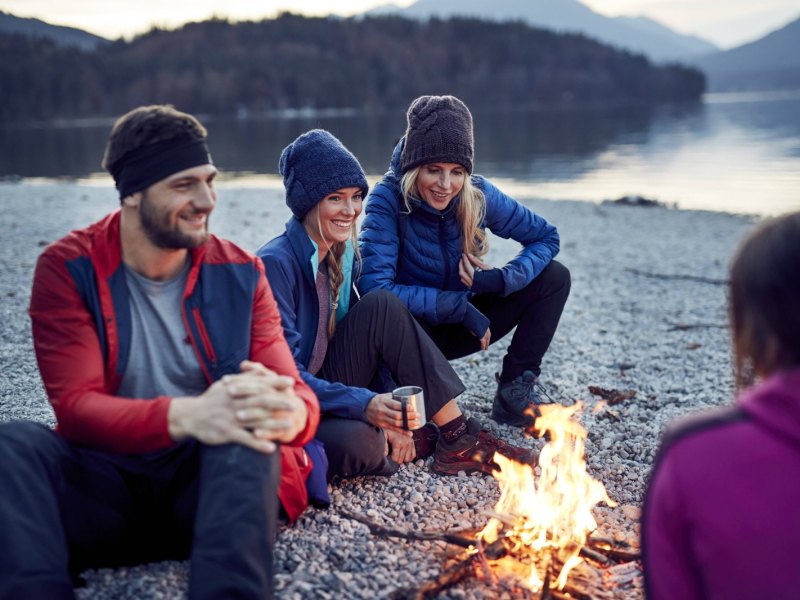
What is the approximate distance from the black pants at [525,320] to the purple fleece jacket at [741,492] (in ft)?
11.3

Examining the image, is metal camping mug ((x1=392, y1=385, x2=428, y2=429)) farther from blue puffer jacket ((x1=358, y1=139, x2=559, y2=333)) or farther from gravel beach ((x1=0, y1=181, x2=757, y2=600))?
Result: blue puffer jacket ((x1=358, y1=139, x2=559, y2=333))

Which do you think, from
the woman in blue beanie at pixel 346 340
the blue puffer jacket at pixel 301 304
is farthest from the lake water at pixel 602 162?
the blue puffer jacket at pixel 301 304

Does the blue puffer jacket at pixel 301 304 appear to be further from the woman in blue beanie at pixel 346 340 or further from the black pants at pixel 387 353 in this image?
the black pants at pixel 387 353

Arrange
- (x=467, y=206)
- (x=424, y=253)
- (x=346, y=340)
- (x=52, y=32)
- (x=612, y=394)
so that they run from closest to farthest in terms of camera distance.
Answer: (x=346, y=340), (x=467, y=206), (x=424, y=253), (x=612, y=394), (x=52, y=32)

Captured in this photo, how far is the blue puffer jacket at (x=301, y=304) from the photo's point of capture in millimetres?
4141

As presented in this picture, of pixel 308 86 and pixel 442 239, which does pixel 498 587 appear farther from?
pixel 308 86

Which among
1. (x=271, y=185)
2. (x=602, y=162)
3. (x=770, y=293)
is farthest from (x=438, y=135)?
(x=602, y=162)

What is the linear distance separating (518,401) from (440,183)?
166 centimetres

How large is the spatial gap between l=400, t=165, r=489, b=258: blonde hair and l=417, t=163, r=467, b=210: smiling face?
4 centimetres

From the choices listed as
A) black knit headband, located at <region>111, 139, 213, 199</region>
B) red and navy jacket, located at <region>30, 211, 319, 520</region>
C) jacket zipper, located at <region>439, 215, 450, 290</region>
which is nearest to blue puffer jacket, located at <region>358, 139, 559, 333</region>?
jacket zipper, located at <region>439, 215, 450, 290</region>

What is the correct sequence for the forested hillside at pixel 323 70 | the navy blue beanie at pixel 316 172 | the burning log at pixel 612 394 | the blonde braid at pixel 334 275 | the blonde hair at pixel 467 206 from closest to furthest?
the navy blue beanie at pixel 316 172 → the blonde braid at pixel 334 275 → the blonde hair at pixel 467 206 → the burning log at pixel 612 394 → the forested hillside at pixel 323 70

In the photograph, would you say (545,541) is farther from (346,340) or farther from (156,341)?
(156,341)

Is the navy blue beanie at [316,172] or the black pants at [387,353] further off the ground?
the navy blue beanie at [316,172]

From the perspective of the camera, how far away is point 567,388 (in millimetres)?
6254
